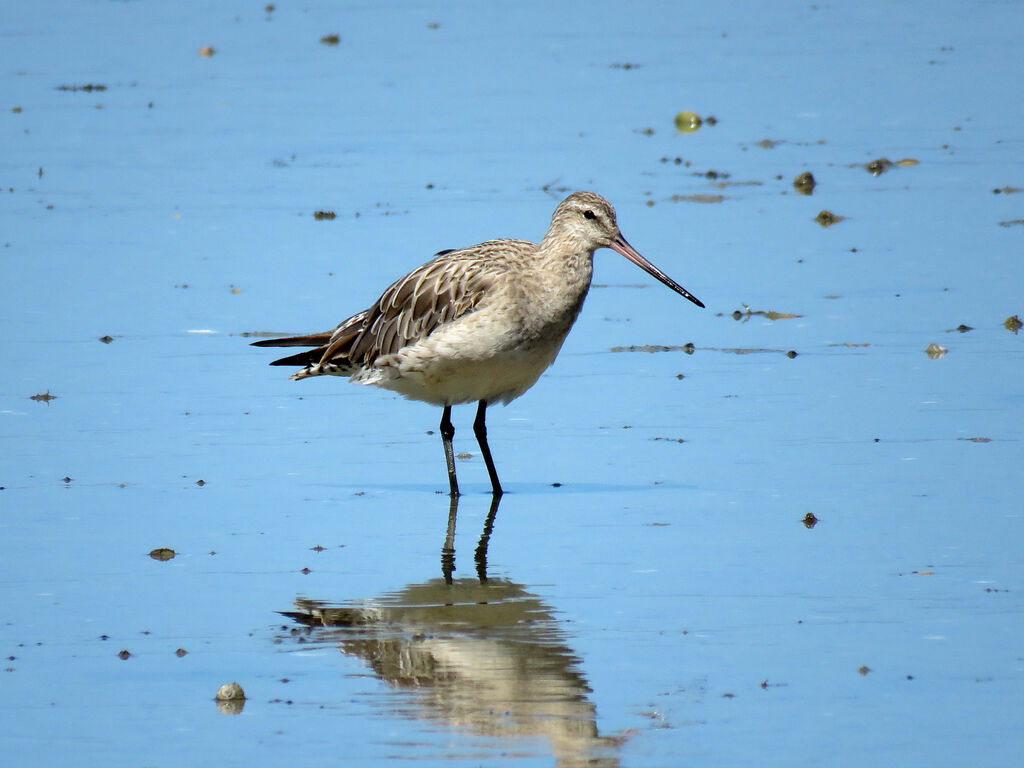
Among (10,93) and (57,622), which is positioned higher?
(10,93)

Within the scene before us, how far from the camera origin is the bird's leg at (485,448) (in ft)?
30.3

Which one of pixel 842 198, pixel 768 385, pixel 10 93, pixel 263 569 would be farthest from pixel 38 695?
pixel 10 93

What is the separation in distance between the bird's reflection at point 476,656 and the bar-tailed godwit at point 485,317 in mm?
1561

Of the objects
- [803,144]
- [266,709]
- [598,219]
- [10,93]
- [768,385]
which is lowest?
[266,709]

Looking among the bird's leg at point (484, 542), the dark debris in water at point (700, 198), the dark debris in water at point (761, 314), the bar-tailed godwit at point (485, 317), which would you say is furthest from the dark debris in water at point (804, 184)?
the bird's leg at point (484, 542)

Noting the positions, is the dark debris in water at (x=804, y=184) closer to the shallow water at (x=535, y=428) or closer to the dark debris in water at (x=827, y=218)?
the shallow water at (x=535, y=428)

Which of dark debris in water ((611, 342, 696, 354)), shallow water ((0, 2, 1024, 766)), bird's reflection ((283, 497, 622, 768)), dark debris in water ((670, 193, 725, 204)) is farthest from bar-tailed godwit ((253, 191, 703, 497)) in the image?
dark debris in water ((670, 193, 725, 204))

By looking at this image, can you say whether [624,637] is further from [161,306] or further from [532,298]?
[161,306]

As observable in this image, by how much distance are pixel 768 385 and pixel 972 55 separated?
10.1 meters

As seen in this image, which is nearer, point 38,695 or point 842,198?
point 38,695

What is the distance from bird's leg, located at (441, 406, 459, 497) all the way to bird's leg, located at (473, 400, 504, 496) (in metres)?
0.14

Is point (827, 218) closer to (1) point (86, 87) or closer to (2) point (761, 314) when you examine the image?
(2) point (761, 314)

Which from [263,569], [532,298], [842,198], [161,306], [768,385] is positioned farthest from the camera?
[842,198]

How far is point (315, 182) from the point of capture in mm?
15883
